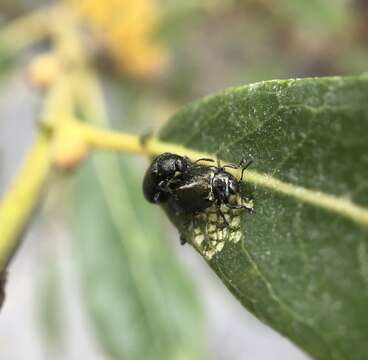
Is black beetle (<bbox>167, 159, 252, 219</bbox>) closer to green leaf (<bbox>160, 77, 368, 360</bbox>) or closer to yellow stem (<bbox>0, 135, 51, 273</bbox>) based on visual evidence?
green leaf (<bbox>160, 77, 368, 360</bbox>)

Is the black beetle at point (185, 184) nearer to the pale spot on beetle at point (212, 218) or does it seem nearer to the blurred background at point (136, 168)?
the pale spot on beetle at point (212, 218)

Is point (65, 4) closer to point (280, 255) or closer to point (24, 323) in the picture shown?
point (280, 255)

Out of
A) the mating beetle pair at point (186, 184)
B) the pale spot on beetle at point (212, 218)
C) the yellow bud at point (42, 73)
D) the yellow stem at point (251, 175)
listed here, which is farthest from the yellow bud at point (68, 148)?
the yellow bud at point (42, 73)

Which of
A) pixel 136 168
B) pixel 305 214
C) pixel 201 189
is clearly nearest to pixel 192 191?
pixel 201 189

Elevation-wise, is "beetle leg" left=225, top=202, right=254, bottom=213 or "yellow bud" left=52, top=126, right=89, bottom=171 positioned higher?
"yellow bud" left=52, top=126, right=89, bottom=171

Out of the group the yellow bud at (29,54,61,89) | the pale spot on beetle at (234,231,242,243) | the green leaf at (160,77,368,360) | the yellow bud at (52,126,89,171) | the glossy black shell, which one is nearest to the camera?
the green leaf at (160,77,368,360)

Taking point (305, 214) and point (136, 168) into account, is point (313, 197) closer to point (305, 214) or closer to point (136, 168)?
point (305, 214)

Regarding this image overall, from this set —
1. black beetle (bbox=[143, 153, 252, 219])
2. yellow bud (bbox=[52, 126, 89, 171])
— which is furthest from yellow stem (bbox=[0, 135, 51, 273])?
black beetle (bbox=[143, 153, 252, 219])

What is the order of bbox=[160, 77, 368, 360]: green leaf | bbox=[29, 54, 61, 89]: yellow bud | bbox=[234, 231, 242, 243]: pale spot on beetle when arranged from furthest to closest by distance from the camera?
1. bbox=[29, 54, 61, 89]: yellow bud
2. bbox=[234, 231, 242, 243]: pale spot on beetle
3. bbox=[160, 77, 368, 360]: green leaf
